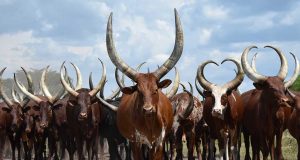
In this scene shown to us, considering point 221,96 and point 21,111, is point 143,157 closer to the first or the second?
point 221,96

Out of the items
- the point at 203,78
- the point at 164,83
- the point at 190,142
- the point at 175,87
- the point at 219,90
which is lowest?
the point at 190,142

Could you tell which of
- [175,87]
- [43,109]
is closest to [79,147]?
[43,109]

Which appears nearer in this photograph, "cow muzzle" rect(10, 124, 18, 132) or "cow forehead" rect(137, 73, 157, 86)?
"cow forehead" rect(137, 73, 157, 86)

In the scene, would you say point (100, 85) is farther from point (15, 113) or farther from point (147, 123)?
point (147, 123)

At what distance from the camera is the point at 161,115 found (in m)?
9.88

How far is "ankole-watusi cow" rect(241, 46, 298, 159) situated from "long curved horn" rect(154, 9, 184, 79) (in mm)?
2540

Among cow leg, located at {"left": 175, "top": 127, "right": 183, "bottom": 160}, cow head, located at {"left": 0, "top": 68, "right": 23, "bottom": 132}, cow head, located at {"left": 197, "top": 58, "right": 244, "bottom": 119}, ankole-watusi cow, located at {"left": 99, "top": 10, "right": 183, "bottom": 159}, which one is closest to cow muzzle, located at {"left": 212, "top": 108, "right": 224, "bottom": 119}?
cow head, located at {"left": 197, "top": 58, "right": 244, "bottom": 119}

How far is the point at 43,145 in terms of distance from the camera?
16.8m

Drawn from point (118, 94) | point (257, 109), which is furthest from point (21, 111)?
point (257, 109)

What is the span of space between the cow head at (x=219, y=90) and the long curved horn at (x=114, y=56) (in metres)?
2.85

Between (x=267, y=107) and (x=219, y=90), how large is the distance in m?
1.53

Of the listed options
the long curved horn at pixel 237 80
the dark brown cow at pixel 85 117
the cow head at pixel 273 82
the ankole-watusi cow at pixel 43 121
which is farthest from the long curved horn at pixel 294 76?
the ankole-watusi cow at pixel 43 121

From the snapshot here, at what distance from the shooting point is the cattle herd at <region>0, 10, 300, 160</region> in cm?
980

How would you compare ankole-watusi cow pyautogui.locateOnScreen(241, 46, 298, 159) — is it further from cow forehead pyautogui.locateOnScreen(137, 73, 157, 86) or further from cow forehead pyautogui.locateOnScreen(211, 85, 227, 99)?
cow forehead pyautogui.locateOnScreen(137, 73, 157, 86)
